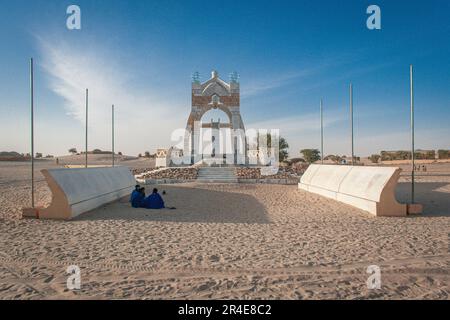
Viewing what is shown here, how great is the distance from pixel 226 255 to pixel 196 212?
5220 mm

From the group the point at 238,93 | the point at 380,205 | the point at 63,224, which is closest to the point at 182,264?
the point at 63,224

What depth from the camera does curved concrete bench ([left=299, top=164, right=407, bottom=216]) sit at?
33.1 ft

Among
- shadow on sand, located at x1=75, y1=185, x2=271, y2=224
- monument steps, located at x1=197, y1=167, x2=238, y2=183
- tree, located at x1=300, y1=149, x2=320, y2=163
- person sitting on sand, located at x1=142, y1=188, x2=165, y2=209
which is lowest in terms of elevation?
shadow on sand, located at x1=75, y1=185, x2=271, y2=224

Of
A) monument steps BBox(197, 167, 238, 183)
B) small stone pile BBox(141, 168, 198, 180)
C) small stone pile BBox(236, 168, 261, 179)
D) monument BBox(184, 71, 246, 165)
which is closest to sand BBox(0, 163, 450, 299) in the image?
monument steps BBox(197, 167, 238, 183)

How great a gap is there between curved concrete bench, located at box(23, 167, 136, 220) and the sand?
20.7 inches

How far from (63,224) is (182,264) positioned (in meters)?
5.43

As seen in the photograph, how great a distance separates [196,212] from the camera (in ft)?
36.2

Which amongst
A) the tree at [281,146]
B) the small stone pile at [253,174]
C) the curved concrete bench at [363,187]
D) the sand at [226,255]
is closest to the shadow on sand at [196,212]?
the sand at [226,255]

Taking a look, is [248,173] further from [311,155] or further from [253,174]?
[311,155]

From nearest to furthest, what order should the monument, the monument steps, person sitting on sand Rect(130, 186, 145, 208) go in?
person sitting on sand Rect(130, 186, 145, 208)
the monument steps
the monument

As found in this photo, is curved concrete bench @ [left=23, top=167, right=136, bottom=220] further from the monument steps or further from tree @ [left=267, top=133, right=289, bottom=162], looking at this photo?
tree @ [left=267, top=133, right=289, bottom=162]

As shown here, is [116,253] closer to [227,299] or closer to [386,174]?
[227,299]

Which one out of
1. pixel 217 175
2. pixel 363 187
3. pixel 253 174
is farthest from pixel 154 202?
pixel 253 174

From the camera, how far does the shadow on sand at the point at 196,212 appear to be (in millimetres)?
9758
